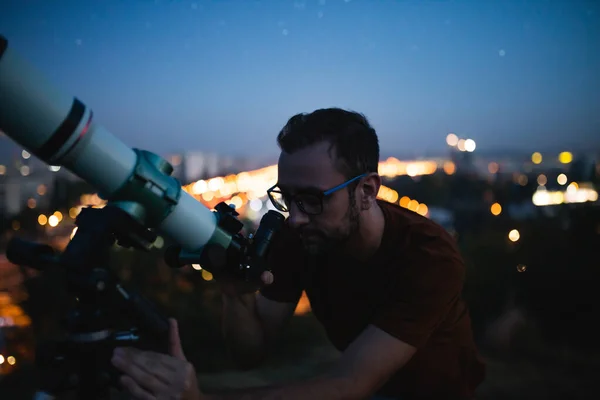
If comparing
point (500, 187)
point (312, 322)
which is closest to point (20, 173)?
point (312, 322)

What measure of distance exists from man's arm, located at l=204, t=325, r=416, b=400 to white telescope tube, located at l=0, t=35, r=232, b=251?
A: 21.9 inches

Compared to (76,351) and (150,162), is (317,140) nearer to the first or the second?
(150,162)

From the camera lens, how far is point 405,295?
1.82 meters

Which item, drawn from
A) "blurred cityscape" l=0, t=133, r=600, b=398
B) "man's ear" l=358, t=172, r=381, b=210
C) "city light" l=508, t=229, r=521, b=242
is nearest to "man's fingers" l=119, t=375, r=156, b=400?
"man's ear" l=358, t=172, r=381, b=210

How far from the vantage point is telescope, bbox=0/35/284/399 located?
1.41 meters

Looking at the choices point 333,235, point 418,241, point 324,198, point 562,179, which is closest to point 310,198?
point 324,198

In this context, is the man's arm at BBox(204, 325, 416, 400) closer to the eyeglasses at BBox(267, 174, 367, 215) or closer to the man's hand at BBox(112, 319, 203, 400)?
the man's hand at BBox(112, 319, 203, 400)

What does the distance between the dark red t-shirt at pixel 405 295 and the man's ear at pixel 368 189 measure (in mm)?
139

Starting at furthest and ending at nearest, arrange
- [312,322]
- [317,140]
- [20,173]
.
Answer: [20,173] → [312,322] → [317,140]

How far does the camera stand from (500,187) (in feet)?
93.7

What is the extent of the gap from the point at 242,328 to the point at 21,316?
4.18 m

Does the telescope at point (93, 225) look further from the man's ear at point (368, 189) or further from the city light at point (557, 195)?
the city light at point (557, 195)

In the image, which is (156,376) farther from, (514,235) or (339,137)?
(514,235)

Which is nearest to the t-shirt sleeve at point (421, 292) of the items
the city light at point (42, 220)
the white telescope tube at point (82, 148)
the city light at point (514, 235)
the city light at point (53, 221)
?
the white telescope tube at point (82, 148)
